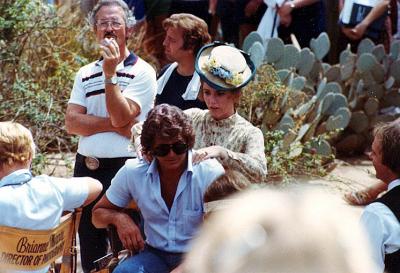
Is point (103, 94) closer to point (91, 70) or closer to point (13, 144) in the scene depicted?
point (91, 70)

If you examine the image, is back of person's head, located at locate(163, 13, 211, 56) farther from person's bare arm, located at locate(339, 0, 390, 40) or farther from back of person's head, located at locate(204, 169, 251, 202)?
person's bare arm, located at locate(339, 0, 390, 40)

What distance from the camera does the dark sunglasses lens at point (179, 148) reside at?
12.8 ft

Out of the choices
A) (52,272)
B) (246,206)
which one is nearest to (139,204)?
(52,272)

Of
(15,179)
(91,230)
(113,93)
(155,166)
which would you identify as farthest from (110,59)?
(15,179)

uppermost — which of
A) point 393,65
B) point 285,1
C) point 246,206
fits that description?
point 246,206

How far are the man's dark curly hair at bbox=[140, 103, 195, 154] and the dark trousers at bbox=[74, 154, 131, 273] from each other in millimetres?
750

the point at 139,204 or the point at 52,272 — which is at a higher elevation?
the point at 139,204

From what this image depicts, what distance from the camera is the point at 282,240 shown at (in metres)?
1.52

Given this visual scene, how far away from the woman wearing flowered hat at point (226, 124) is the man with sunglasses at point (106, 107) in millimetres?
364

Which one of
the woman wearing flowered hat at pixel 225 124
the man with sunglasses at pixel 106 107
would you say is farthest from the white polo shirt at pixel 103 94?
the woman wearing flowered hat at pixel 225 124

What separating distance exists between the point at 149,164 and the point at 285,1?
4.37 meters

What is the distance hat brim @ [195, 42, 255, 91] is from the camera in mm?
4344

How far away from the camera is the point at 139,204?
4.04m

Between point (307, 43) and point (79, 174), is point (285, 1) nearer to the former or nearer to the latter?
point (307, 43)
